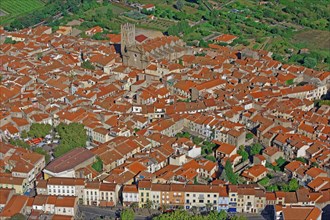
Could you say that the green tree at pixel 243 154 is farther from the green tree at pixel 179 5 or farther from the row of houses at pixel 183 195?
the green tree at pixel 179 5

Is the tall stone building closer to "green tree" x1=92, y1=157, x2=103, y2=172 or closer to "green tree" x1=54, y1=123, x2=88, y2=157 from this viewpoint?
"green tree" x1=54, y1=123, x2=88, y2=157

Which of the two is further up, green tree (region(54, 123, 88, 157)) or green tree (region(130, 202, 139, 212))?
green tree (region(130, 202, 139, 212))

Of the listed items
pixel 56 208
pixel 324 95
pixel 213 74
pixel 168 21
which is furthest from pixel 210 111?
pixel 168 21

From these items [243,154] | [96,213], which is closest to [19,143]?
[96,213]

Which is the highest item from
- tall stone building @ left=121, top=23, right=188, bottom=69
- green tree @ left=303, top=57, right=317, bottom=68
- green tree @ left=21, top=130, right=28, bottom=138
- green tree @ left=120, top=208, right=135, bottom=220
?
green tree @ left=120, top=208, right=135, bottom=220

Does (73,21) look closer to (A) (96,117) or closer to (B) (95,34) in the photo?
(B) (95,34)

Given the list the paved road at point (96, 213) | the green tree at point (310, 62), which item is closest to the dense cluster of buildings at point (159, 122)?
the paved road at point (96, 213)

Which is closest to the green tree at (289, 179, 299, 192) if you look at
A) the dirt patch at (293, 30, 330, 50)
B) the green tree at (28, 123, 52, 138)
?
the green tree at (28, 123, 52, 138)
